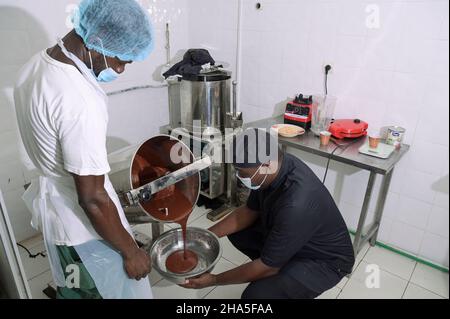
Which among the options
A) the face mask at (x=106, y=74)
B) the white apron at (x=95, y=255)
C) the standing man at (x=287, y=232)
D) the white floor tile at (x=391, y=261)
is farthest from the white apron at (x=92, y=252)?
the white floor tile at (x=391, y=261)

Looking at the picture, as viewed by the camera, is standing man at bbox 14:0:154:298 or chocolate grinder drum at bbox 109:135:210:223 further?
chocolate grinder drum at bbox 109:135:210:223

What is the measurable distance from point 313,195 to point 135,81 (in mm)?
1554

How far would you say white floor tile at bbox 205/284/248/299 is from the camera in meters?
1.61

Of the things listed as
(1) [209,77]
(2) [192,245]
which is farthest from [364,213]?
(1) [209,77]

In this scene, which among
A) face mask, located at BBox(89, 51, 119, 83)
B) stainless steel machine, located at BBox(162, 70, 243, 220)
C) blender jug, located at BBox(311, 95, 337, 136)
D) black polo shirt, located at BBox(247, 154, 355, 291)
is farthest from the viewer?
stainless steel machine, located at BBox(162, 70, 243, 220)

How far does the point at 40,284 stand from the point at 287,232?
1.33 m

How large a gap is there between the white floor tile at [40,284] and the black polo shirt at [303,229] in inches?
45.5

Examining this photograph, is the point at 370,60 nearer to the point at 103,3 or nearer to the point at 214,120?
the point at 214,120

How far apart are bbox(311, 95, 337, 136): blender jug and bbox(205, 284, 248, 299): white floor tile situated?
1003 mm

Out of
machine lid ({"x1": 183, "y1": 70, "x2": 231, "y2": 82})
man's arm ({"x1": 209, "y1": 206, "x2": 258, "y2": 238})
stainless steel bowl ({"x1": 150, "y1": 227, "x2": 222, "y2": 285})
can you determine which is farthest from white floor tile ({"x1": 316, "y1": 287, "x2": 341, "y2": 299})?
machine lid ({"x1": 183, "y1": 70, "x2": 231, "y2": 82})

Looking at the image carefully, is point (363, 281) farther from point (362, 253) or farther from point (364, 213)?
point (364, 213)

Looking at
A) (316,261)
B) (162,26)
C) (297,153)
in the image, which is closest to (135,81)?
(162,26)

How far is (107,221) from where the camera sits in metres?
1.01

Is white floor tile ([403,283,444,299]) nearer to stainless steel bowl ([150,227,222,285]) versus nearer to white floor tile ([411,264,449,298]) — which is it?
white floor tile ([411,264,449,298])
